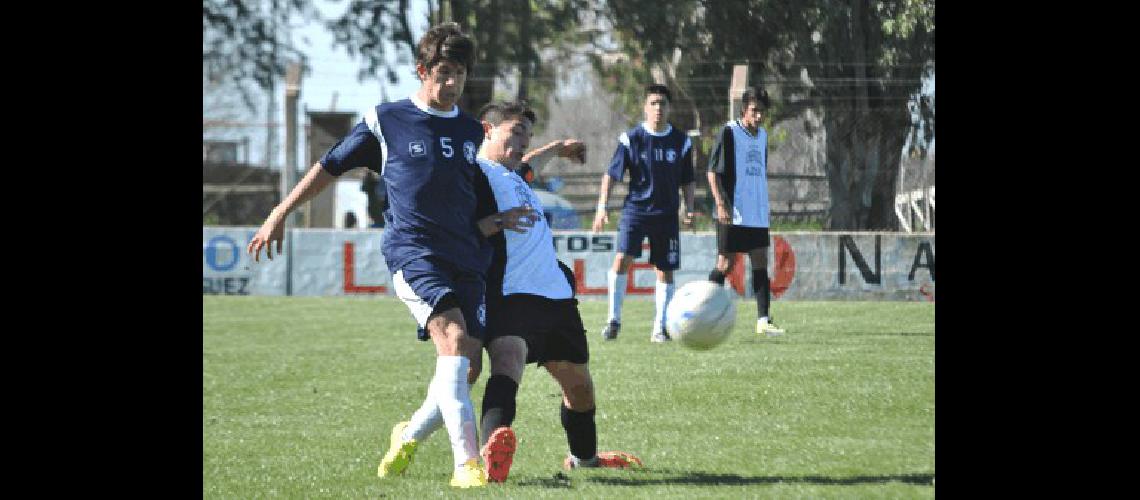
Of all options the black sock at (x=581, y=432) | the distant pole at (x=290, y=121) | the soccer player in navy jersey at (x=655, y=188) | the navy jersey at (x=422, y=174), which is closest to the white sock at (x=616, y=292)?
the soccer player in navy jersey at (x=655, y=188)

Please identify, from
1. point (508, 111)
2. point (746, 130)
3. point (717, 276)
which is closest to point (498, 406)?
point (508, 111)

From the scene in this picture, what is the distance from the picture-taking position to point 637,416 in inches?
301

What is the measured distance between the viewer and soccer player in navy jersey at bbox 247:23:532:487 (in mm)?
5773

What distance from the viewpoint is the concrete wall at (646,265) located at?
59.3 ft

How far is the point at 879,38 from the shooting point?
60.3 ft

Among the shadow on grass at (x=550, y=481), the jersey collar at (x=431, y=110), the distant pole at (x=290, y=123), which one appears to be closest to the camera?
the shadow on grass at (x=550, y=481)

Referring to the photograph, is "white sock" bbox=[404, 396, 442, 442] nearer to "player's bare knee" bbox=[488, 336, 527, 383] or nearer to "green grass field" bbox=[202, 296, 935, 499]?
"green grass field" bbox=[202, 296, 935, 499]

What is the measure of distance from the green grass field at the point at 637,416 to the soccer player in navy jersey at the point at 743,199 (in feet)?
1.81

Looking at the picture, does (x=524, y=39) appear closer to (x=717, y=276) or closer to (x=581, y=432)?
(x=717, y=276)

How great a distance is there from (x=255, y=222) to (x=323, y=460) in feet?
55.4

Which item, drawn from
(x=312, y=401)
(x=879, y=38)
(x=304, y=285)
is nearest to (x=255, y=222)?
(x=304, y=285)

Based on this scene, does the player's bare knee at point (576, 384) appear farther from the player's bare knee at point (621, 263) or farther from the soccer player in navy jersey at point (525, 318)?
the player's bare knee at point (621, 263)
